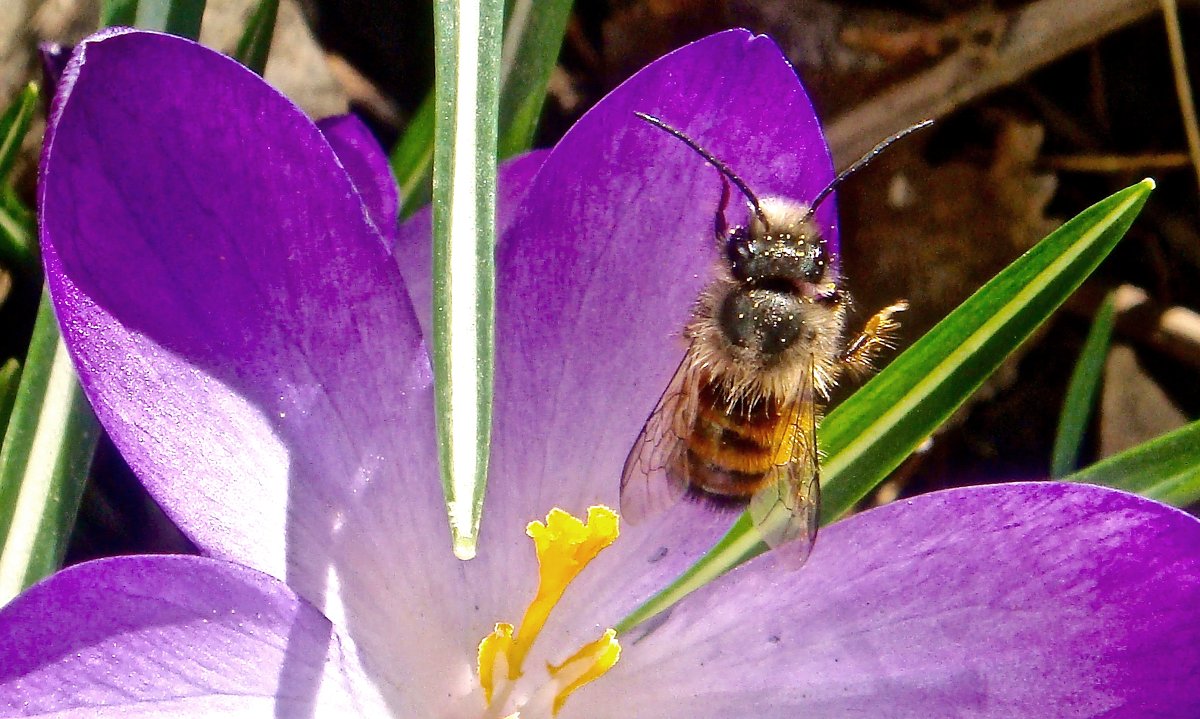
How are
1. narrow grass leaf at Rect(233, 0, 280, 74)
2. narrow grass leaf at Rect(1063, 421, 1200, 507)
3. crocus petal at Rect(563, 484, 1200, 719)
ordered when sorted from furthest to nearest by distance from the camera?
narrow grass leaf at Rect(233, 0, 280, 74) → narrow grass leaf at Rect(1063, 421, 1200, 507) → crocus petal at Rect(563, 484, 1200, 719)

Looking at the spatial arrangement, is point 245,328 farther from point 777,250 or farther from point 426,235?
point 777,250

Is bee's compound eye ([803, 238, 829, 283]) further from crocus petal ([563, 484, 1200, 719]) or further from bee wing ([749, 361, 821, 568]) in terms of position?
crocus petal ([563, 484, 1200, 719])

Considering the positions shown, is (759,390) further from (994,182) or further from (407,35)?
(994,182)

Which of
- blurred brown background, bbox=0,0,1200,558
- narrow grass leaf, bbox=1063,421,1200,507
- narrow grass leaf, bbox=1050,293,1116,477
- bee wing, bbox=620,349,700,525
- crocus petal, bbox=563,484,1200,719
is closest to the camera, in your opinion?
crocus petal, bbox=563,484,1200,719

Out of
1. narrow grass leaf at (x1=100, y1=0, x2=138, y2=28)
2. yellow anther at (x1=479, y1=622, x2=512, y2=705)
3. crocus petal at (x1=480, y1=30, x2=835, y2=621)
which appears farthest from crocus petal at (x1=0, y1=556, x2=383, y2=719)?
narrow grass leaf at (x1=100, y1=0, x2=138, y2=28)

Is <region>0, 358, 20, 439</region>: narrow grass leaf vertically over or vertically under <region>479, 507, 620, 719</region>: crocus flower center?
over

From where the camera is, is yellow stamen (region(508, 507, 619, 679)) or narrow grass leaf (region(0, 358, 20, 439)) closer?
yellow stamen (region(508, 507, 619, 679))
